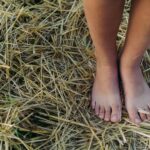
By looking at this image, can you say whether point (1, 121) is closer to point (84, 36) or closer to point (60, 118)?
point (60, 118)

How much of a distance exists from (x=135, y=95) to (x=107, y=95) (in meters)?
0.10

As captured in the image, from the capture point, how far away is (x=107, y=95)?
4.90 feet

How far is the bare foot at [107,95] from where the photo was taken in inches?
58.1

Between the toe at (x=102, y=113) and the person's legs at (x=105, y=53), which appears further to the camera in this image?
the toe at (x=102, y=113)

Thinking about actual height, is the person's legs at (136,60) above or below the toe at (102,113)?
above

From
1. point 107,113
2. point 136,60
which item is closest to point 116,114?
point 107,113

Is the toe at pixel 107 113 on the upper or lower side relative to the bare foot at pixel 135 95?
lower

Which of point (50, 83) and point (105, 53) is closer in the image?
point (105, 53)

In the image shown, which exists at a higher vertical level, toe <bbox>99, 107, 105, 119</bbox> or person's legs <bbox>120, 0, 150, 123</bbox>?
person's legs <bbox>120, 0, 150, 123</bbox>

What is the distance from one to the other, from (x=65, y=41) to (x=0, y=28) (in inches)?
10.3

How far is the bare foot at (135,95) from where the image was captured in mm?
1475

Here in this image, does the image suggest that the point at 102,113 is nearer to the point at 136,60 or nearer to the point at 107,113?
the point at 107,113

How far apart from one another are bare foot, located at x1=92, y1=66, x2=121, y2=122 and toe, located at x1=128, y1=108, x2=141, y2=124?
4 cm

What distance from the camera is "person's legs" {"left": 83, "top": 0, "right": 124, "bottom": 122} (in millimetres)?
1143
